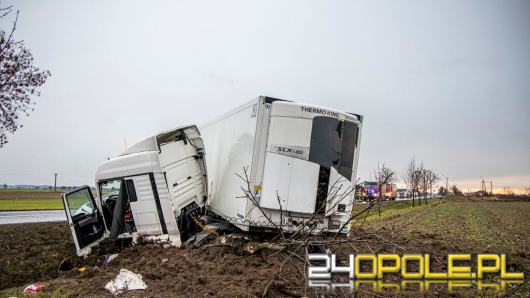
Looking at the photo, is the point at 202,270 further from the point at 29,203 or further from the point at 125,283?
the point at 29,203

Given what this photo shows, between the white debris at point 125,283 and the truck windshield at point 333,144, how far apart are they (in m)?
3.63

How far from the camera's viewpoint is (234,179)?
26.0 ft

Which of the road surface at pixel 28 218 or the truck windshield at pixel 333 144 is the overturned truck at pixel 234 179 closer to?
the truck windshield at pixel 333 144

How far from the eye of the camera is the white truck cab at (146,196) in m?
8.27

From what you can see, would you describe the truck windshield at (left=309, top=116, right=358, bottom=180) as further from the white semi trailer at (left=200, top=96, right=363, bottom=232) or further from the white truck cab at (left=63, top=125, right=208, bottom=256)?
the white truck cab at (left=63, top=125, right=208, bottom=256)

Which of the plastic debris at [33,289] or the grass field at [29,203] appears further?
the grass field at [29,203]

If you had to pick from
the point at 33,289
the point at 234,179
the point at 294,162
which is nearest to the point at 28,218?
the point at 33,289

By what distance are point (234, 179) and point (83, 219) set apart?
13.6 feet

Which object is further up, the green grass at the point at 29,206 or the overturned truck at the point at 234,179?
the overturned truck at the point at 234,179

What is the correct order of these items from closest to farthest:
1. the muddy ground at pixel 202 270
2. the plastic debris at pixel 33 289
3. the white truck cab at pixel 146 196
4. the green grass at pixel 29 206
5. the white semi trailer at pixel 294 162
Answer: the muddy ground at pixel 202 270, the plastic debris at pixel 33 289, the white semi trailer at pixel 294 162, the white truck cab at pixel 146 196, the green grass at pixel 29 206

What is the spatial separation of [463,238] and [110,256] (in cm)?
1057

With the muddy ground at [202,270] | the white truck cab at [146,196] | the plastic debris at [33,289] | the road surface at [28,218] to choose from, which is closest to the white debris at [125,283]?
the muddy ground at [202,270]

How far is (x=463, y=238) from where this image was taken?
11.7m

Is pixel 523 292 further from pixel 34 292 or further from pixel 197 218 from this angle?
pixel 34 292
